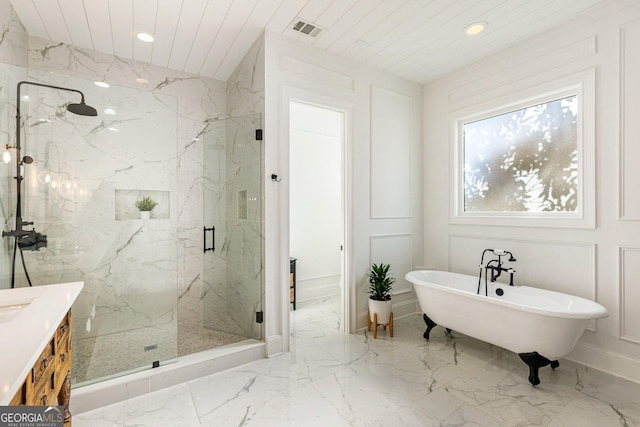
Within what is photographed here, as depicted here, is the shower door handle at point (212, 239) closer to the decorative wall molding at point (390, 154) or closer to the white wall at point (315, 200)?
the white wall at point (315, 200)

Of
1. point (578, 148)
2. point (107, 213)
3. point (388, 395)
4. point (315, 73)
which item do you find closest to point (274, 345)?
point (388, 395)

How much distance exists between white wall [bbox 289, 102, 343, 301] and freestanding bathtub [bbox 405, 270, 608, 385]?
5.55 ft

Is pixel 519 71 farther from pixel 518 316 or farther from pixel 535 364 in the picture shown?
pixel 535 364

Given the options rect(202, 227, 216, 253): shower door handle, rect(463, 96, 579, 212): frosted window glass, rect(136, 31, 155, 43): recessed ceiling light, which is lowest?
rect(202, 227, 216, 253): shower door handle

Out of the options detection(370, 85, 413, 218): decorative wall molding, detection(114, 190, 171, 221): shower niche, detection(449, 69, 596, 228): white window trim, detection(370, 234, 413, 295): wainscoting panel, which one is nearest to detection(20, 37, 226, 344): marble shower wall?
detection(114, 190, 171, 221): shower niche

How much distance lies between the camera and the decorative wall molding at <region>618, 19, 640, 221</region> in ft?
7.07

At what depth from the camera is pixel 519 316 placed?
2135 millimetres

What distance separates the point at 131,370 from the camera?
206 centimetres

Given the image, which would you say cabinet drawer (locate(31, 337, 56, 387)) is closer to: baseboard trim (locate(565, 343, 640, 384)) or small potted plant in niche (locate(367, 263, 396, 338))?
small potted plant in niche (locate(367, 263, 396, 338))

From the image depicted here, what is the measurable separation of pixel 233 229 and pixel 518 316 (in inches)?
96.8

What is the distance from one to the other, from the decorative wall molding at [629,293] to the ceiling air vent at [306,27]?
2.89m

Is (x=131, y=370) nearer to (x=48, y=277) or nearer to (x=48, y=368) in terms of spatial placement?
(x=48, y=277)

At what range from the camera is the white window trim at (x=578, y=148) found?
238cm

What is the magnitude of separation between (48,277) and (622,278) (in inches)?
158
